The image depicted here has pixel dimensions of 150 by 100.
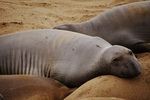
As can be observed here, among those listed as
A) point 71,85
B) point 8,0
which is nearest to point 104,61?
point 71,85

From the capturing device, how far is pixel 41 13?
5.58 m

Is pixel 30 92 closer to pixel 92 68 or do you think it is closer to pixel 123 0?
pixel 92 68

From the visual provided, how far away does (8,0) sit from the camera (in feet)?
22.8

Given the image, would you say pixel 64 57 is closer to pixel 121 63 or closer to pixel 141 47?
pixel 121 63

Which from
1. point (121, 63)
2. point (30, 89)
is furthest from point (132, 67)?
point (30, 89)

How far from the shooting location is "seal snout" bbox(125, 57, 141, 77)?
1.88 meters

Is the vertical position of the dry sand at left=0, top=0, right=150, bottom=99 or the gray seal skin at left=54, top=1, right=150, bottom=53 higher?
the gray seal skin at left=54, top=1, right=150, bottom=53

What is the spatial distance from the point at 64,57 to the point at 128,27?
1.22m

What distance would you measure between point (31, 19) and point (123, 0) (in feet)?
10.3

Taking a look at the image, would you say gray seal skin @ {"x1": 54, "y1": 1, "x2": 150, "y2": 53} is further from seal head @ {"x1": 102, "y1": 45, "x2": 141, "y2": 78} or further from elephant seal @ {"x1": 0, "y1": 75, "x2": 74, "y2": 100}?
elephant seal @ {"x1": 0, "y1": 75, "x2": 74, "y2": 100}

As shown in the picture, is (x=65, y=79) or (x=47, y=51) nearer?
(x=65, y=79)

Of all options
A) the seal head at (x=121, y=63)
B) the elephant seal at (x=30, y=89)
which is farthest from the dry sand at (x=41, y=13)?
the seal head at (x=121, y=63)

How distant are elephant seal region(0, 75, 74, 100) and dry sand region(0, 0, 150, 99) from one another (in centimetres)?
202

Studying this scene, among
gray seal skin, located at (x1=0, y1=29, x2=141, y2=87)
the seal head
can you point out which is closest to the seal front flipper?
gray seal skin, located at (x1=0, y1=29, x2=141, y2=87)
